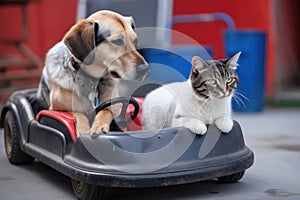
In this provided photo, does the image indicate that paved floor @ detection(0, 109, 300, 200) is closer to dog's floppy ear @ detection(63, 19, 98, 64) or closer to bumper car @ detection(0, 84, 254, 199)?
bumper car @ detection(0, 84, 254, 199)

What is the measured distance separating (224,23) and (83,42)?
15.1 feet

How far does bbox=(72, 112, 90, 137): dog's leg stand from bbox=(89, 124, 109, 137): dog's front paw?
0.29 ft

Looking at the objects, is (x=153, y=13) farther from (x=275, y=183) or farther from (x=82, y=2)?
(x=275, y=183)

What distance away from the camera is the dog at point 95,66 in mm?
3541

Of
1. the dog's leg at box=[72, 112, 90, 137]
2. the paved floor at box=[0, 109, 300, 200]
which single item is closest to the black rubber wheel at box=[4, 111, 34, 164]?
the paved floor at box=[0, 109, 300, 200]

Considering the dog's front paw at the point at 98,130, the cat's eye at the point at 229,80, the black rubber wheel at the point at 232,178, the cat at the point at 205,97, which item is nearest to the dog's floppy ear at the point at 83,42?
the dog's front paw at the point at 98,130

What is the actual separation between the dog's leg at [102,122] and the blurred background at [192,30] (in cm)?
324

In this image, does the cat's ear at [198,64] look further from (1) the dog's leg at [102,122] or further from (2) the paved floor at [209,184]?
(2) the paved floor at [209,184]

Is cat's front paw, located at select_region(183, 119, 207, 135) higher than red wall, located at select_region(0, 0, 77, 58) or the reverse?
higher

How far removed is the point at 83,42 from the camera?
3.59m

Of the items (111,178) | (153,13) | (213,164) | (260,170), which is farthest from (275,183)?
(153,13)

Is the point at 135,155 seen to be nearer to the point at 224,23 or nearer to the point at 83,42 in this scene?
the point at 83,42

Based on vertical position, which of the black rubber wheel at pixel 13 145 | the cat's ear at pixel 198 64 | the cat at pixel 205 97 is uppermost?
the cat's ear at pixel 198 64

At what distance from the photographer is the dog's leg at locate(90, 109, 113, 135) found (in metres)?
3.31
